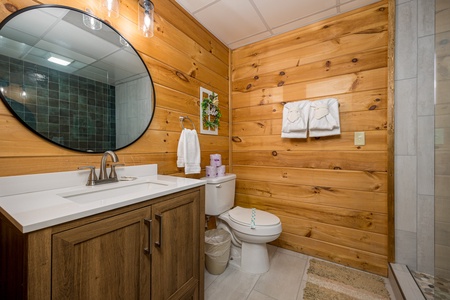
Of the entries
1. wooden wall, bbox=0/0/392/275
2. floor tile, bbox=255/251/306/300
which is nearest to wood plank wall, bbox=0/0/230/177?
wooden wall, bbox=0/0/392/275

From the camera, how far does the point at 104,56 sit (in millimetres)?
1179

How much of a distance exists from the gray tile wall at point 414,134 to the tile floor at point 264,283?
380 millimetres

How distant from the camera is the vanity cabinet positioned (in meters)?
0.56

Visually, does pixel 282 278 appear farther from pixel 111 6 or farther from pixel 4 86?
pixel 111 6

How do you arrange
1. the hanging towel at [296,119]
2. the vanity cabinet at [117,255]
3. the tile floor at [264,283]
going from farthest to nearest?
the hanging towel at [296,119] < the tile floor at [264,283] < the vanity cabinet at [117,255]

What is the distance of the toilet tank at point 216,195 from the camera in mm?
1718

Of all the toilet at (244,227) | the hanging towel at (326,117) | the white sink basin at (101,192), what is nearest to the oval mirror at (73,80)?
the white sink basin at (101,192)

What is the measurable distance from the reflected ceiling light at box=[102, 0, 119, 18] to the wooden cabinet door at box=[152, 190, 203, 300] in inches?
47.7

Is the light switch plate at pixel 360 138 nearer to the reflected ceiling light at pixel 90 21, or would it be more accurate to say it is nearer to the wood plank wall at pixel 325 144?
the wood plank wall at pixel 325 144

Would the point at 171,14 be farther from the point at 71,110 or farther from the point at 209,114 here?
the point at 71,110

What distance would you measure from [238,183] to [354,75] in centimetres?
157

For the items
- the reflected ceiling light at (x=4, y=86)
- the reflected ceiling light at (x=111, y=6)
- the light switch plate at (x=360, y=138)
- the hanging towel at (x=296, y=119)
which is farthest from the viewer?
the hanging towel at (x=296, y=119)

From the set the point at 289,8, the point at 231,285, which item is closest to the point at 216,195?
the point at 231,285

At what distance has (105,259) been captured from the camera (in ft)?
2.34
